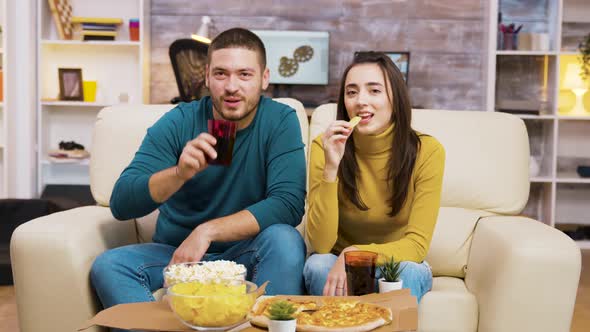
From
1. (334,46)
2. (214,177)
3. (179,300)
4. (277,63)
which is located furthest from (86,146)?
(179,300)

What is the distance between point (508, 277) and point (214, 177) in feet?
2.89

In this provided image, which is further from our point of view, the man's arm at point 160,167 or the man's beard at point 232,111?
the man's beard at point 232,111

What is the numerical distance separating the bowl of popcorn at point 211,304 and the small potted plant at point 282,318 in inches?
3.3

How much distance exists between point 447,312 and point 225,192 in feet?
2.37

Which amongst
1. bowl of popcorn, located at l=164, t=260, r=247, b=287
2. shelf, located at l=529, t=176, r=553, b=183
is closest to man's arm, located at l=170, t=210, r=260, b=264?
bowl of popcorn, located at l=164, t=260, r=247, b=287

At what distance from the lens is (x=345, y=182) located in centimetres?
230

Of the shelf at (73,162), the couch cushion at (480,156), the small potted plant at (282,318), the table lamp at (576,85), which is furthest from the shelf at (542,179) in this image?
the small potted plant at (282,318)

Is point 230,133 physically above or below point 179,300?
above

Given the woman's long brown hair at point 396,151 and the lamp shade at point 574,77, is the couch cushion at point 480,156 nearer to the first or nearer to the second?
the woman's long brown hair at point 396,151

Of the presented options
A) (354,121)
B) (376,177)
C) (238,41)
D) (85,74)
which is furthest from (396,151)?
(85,74)

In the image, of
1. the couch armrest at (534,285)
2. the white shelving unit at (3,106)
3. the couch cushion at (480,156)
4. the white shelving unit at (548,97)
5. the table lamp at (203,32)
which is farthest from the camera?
the white shelving unit at (548,97)

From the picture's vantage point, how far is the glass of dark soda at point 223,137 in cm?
185

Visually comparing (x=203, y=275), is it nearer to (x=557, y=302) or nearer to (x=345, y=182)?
(x=345, y=182)

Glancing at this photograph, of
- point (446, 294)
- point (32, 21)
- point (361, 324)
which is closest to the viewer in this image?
point (361, 324)
